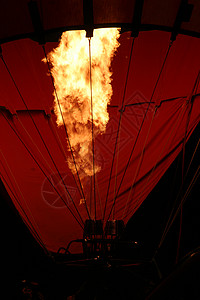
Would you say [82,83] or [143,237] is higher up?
[82,83]

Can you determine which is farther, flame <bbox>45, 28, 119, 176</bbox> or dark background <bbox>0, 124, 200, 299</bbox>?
dark background <bbox>0, 124, 200, 299</bbox>

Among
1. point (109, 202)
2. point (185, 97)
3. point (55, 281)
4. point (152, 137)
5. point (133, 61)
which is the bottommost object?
point (55, 281)

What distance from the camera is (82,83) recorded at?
2.13 meters

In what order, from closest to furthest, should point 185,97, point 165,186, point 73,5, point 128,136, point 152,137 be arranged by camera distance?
point 73,5 < point 185,97 < point 152,137 < point 128,136 < point 165,186

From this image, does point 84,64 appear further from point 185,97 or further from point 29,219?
point 29,219

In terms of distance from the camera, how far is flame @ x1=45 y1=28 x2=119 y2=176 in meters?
2.00

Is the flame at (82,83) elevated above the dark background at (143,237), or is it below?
above

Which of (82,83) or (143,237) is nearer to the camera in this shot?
(82,83)

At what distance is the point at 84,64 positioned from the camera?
2.09 m

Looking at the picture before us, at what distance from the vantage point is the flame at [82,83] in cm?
200

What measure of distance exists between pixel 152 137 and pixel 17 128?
143cm

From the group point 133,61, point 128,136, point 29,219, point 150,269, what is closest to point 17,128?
point 29,219

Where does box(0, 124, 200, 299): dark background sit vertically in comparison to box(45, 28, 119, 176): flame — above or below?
below

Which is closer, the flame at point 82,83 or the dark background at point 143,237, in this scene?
→ the flame at point 82,83
